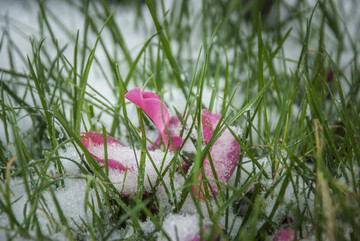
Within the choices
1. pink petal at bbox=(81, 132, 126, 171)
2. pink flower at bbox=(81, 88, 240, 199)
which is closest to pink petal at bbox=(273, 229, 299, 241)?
pink flower at bbox=(81, 88, 240, 199)

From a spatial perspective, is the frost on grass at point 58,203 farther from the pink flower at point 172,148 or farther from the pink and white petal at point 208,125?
the pink and white petal at point 208,125

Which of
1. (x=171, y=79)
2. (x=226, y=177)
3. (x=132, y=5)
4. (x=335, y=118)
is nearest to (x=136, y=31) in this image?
(x=132, y=5)

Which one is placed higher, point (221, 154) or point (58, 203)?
point (221, 154)

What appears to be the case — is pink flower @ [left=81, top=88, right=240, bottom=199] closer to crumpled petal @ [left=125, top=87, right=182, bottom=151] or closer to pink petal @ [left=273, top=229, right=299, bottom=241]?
crumpled petal @ [left=125, top=87, right=182, bottom=151]

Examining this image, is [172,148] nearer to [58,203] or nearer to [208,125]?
[208,125]

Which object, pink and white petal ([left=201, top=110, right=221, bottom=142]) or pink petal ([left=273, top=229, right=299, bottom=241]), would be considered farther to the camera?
pink and white petal ([left=201, top=110, right=221, bottom=142])

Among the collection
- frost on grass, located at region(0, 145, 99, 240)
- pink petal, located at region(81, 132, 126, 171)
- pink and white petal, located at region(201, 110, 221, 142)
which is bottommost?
frost on grass, located at region(0, 145, 99, 240)

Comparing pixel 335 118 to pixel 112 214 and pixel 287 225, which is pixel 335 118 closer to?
pixel 287 225

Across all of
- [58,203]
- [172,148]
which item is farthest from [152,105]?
[58,203]
